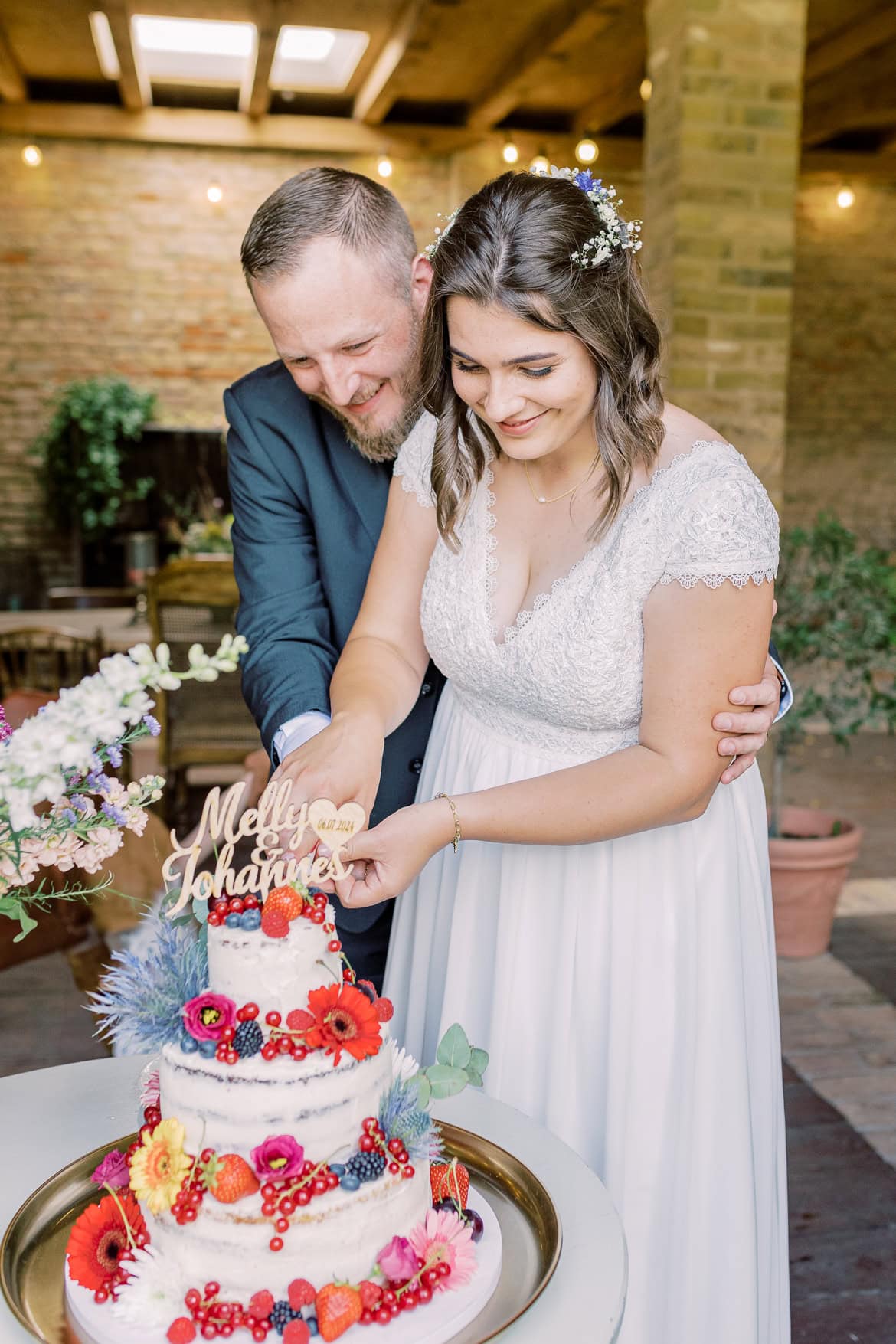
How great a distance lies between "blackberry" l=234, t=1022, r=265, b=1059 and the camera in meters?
1.02

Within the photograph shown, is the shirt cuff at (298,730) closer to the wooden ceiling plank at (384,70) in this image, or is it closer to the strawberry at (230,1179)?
the strawberry at (230,1179)

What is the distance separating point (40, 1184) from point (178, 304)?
32.7ft

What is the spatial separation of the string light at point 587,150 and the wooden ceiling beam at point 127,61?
335 centimetres

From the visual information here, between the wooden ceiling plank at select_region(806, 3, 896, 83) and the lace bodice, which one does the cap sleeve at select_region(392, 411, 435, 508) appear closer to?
the lace bodice

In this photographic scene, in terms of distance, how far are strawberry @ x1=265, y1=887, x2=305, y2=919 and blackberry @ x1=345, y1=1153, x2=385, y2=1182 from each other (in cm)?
21

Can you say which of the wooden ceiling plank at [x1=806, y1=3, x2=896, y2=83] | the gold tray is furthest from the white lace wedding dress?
the wooden ceiling plank at [x1=806, y1=3, x2=896, y2=83]

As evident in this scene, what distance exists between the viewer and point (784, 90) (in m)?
4.29

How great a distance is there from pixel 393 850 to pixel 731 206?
3.56 m

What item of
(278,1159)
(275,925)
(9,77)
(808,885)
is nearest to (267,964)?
(275,925)

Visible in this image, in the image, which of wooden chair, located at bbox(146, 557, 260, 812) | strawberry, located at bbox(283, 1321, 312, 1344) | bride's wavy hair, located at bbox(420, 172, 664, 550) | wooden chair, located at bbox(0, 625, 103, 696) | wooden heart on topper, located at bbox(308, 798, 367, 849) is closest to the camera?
strawberry, located at bbox(283, 1321, 312, 1344)

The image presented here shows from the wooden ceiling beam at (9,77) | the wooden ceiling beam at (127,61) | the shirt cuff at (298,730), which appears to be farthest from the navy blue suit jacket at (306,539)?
the wooden ceiling beam at (9,77)

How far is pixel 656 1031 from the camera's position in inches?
63.1

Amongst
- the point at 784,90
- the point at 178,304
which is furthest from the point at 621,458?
the point at 178,304

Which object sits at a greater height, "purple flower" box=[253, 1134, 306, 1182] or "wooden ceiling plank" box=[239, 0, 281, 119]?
"wooden ceiling plank" box=[239, 0, 281, 119]
